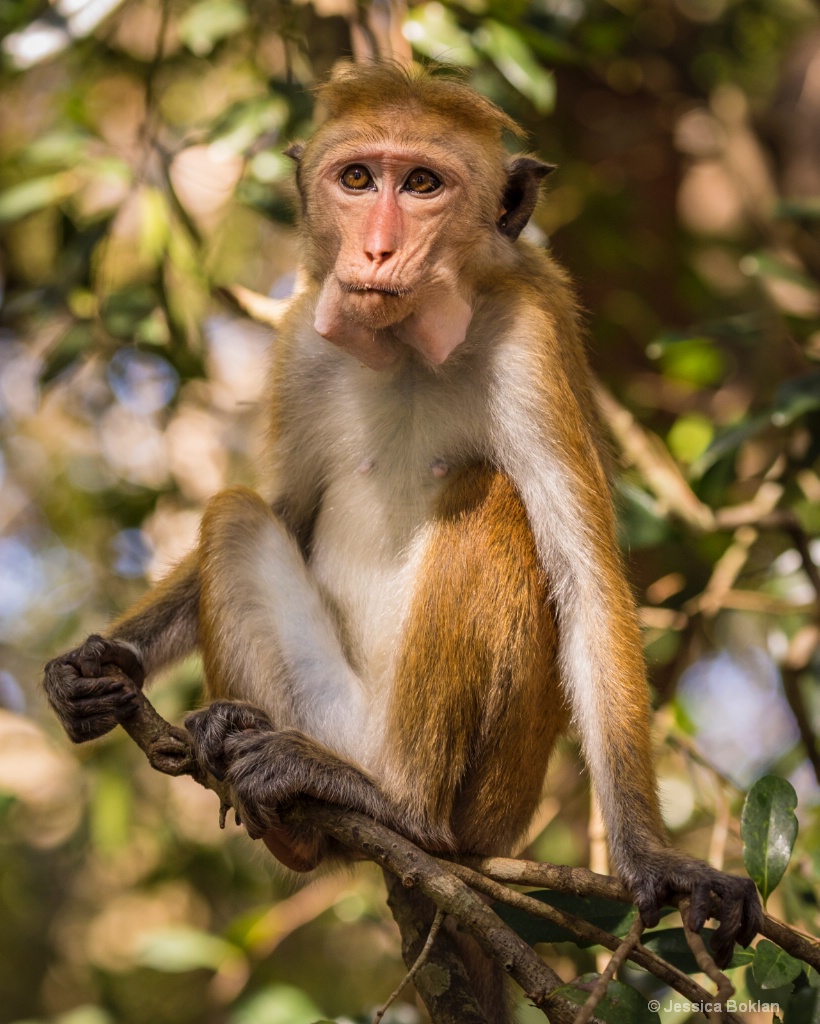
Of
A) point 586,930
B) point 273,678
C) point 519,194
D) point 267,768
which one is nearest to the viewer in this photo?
point 586,930

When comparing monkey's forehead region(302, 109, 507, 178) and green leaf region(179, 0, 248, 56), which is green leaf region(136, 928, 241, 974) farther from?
green leaf region(179, 0, 248, 56)

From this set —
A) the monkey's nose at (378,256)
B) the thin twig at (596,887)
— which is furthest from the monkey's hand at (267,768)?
the monkey's nose at (378,256)

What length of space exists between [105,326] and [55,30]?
1363 millimetres

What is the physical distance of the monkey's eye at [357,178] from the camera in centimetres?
421

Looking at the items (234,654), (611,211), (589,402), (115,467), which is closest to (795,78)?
(611,211)

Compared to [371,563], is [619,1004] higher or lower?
higher

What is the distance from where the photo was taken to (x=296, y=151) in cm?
463

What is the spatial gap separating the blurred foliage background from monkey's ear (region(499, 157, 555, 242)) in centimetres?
91

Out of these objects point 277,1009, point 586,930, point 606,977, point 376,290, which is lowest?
point 277,1009

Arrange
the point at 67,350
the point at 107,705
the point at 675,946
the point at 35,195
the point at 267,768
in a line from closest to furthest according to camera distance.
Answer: the point at 675,946, the point at 267,768, the point at 107,705, the point at 67,350, the point at 35,195

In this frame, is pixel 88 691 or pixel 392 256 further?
pixel 88 691

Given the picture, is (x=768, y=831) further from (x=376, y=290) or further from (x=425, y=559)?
(x=376, y=290)

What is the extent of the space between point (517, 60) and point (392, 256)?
1773 mm

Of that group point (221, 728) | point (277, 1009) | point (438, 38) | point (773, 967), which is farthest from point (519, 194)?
point (277, 1009)
